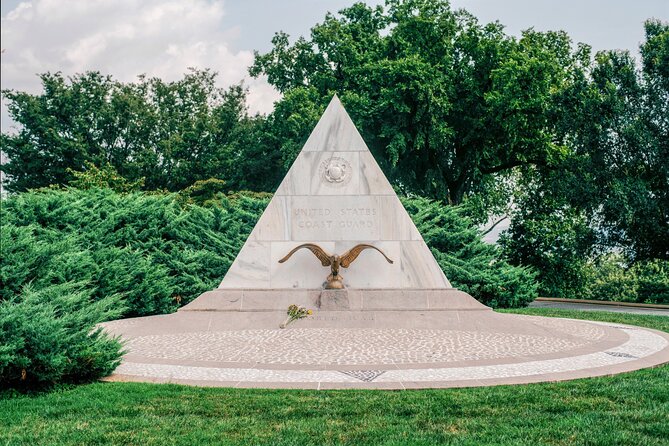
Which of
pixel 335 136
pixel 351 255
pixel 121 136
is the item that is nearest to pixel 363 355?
pixel 351 255

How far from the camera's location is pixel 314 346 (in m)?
9.60

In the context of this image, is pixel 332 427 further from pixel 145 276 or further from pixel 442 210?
pixel 442 210

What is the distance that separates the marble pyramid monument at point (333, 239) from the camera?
1245 centimetres

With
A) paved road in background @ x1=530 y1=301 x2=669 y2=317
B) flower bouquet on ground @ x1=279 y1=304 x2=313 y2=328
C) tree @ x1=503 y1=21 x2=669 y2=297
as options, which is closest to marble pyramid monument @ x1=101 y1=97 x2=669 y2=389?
flower bouquet on ground @ x1=279 y1=304 x2=313 y2=328

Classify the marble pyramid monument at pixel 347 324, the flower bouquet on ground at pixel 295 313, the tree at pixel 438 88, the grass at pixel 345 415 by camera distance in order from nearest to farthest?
1. the grass at pixel 345 415
2. the marble pyramid monument at pixel 347 324
3. the flower bouquet on ground at pixel 295 313
4. the tree at pixel 438 88

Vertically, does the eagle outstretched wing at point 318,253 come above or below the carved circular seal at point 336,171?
below

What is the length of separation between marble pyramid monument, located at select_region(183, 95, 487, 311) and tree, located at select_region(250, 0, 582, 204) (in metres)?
13.1

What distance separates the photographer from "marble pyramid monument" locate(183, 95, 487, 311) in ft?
40.8

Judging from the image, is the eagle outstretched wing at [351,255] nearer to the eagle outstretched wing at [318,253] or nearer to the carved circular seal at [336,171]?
the eagle outstretched wing at [318,253]

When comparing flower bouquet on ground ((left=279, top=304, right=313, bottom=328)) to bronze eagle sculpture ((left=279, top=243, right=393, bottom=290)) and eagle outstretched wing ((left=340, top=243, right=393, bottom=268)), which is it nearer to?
bronze eagle sculpture ((left=279, top=243, right=393, bottom=290))

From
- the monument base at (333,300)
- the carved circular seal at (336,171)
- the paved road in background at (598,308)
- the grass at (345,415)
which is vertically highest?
the carved circular seal at (336,171)

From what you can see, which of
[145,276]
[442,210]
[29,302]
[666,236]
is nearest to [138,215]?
[145,276]

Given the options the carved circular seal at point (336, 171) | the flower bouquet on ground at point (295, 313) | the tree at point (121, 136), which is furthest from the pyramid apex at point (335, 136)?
the tree at point (121, 136)

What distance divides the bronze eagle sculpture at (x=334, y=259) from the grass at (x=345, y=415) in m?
6.24
